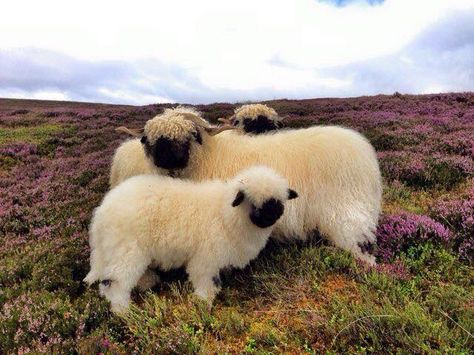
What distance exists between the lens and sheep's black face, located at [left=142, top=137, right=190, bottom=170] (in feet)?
18.9

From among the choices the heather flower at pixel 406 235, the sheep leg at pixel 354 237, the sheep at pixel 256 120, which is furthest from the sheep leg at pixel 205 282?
the sheep at pixel 256 120

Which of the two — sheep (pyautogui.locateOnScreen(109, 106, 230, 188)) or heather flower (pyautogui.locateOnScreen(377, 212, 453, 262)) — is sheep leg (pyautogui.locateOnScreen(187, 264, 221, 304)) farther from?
heather flower (pyautogui.locateOnScreen(377, 212, 453, 262))

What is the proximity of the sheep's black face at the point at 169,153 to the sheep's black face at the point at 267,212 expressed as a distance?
1.56m

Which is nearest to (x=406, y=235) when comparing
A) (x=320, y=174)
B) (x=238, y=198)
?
(x=320, y=174)

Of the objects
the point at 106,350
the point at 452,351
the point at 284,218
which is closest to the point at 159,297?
the point at 106,350

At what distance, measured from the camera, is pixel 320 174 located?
17.9 ft

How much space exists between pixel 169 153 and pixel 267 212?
5.94 feet

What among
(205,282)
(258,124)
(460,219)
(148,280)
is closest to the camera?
(205,282)

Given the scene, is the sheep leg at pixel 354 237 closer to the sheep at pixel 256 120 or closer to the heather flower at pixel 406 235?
the heather flower at pixel 406 235

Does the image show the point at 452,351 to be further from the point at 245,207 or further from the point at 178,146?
the point at 178,146

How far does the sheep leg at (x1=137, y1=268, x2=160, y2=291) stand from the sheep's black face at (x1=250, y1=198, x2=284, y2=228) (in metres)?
1.48

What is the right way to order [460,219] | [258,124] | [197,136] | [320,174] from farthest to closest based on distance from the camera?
[258,124], [460,219], [197,136], [320,174]

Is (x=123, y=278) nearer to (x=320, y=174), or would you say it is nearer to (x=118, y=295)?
(x=118, y=295)

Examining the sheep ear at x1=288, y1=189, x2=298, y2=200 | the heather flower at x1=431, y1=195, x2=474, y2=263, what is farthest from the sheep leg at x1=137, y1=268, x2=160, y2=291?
the heather flower at x1=431, y1=195, x2=474, y2=263
